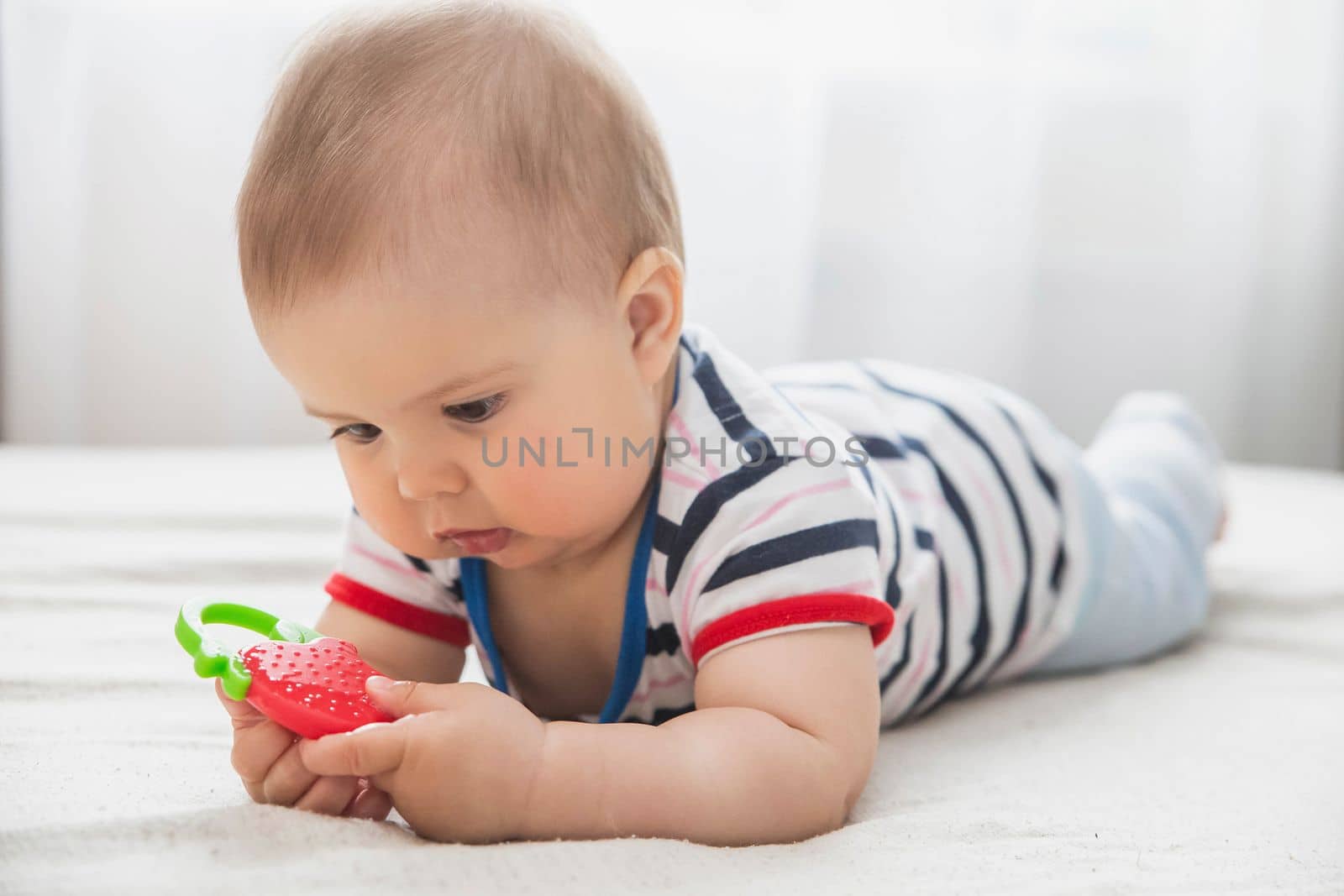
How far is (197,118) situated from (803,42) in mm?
797

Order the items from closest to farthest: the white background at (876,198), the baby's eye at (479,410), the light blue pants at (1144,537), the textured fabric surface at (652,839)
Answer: the textured fabric surface at (652,839) → the baby's eye at (479,410) → the light blue pants at (1144,537) → the white background at (876,198)

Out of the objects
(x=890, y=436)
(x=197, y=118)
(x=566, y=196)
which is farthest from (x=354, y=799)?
(x=197, y=118)

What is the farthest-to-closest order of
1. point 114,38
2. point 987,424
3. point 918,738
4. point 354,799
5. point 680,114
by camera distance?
1. point 680,114
2. point 114,38
3. point 987,424
4. point 918,738
5. point 354,799

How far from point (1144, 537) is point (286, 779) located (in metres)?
0.75

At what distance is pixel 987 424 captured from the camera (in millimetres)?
961

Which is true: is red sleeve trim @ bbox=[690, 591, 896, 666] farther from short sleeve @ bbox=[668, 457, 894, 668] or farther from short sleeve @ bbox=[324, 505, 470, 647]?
short sleeve @ bbox=[324, 505, 470, 647]

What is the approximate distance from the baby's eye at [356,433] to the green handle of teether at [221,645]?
96 millimetres

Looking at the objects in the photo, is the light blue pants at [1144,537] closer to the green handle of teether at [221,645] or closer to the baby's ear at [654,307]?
the baby's ear at [654,307]

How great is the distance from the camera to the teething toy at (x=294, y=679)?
560mm

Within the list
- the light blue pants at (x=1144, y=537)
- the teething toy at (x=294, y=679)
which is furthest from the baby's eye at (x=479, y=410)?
the light blue pants at (x=1144, y=537)

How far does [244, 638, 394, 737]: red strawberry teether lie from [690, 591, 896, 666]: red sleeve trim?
0.18m

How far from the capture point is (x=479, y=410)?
628 millimetres

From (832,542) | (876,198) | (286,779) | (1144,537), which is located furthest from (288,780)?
(876,198)

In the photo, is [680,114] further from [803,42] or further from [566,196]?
[566,196]
